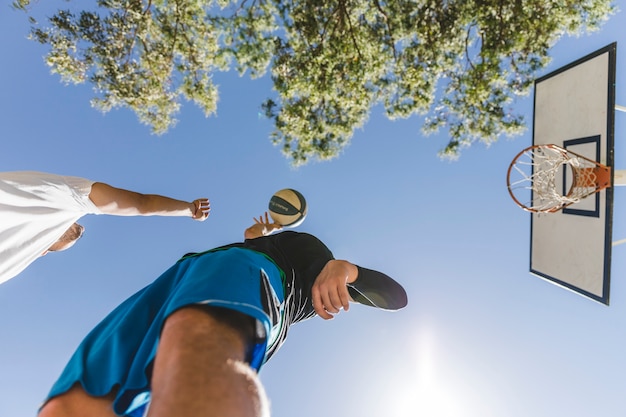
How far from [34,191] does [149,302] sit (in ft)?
4.44

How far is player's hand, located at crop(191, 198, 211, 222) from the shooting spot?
3656mm

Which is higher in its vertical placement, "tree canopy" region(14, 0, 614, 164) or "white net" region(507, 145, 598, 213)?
"tree canopy" region(14, 0, 614, 164)

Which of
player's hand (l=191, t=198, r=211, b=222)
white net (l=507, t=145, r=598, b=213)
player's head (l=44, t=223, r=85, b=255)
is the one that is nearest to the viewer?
player's head (l=44, t=223, r=85, b=255)

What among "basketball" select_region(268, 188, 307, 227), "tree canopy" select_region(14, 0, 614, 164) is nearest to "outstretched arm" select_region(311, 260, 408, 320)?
"basketball" select_region(268, 188, 307, 227)

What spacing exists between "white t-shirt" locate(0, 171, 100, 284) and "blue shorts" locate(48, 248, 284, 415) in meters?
1.06

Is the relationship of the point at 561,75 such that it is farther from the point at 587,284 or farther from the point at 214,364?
the point at 214,364

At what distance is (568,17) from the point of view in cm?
811

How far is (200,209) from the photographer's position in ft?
12.2

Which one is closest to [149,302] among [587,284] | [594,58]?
[587,284]

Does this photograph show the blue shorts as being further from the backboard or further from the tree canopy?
the tree canopy

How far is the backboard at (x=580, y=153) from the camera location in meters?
5.10

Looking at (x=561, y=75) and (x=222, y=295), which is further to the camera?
(x=561, y=75)

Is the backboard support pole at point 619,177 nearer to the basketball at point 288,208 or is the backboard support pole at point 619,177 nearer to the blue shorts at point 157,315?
the basketball at point 288,208

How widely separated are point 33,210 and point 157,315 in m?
1.52
